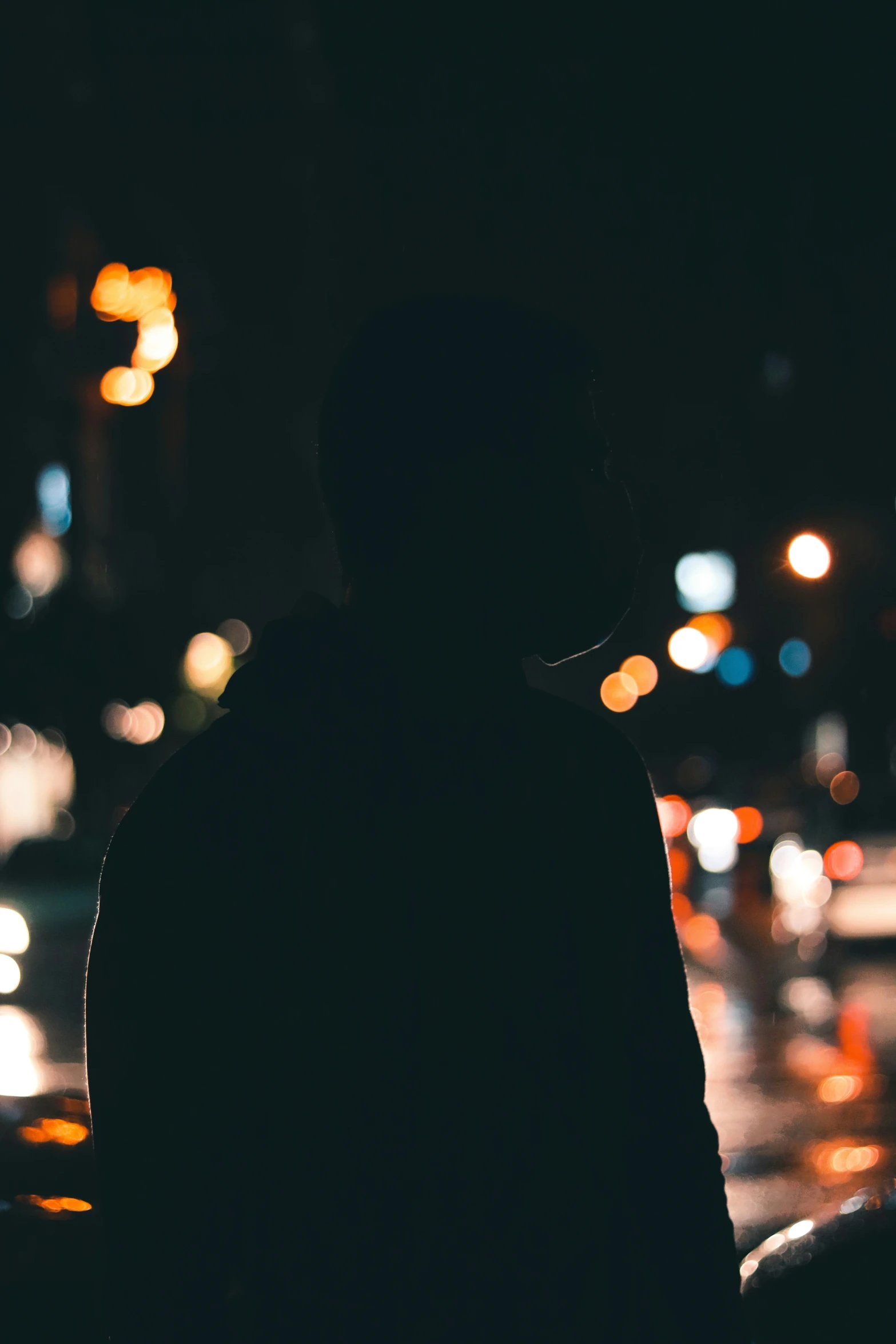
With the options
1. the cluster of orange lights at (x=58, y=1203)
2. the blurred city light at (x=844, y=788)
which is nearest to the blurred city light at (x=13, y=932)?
the blurred city light at (x=844, y=788)

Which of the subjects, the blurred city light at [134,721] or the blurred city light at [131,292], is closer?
the blurred city light at [131,292]

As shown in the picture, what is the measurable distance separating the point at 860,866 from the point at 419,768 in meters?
21.7

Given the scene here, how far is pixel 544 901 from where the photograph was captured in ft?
5.34

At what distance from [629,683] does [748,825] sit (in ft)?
214

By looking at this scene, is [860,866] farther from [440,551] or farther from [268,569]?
[268,569]

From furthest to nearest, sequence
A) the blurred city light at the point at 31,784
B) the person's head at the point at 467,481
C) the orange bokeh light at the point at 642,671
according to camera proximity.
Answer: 1. the orange bokeh light at the point at 642,671
2. the blurred city light at the point at 31,784
3. the person's head at the point at 467,481

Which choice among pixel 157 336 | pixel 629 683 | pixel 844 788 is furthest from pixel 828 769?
pixel 629 683

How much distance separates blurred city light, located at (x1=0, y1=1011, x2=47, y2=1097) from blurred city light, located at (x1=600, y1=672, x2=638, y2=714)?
3155 inches

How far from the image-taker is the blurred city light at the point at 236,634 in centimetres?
7694

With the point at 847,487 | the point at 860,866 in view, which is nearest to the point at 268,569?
the point at 847,487

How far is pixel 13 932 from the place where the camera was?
2014cm

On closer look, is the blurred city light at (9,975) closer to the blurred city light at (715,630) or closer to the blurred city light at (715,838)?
the blurred city light at (715,838)

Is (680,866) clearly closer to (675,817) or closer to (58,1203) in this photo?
(675,817)

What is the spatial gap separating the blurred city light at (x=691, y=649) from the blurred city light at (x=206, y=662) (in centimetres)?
2410
